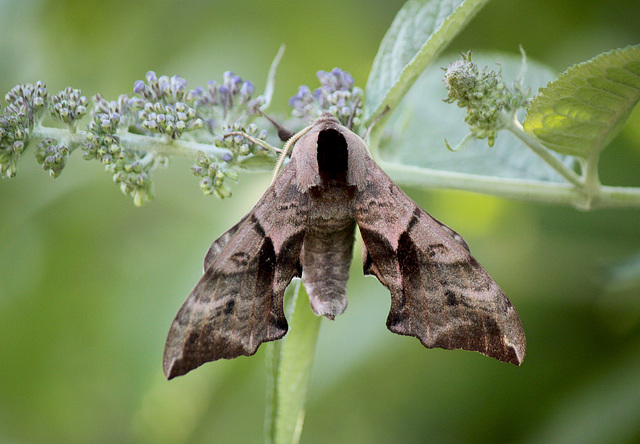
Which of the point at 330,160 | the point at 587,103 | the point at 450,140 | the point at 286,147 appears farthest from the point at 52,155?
the point at 450,140

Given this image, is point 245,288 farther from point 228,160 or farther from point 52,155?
point 52,155

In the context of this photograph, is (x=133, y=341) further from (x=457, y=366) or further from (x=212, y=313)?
(x=457, y=366)

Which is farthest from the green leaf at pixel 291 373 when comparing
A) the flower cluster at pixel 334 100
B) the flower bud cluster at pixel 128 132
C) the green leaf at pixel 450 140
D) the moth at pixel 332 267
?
the green leaf at pixel 450 140

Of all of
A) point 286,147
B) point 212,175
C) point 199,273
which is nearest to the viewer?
point 212,175

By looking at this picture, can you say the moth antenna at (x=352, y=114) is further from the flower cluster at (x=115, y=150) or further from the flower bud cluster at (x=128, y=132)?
the flower cluster at (x=115, y=150)

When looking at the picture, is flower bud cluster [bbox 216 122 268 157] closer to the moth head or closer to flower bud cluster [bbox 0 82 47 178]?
the moth head

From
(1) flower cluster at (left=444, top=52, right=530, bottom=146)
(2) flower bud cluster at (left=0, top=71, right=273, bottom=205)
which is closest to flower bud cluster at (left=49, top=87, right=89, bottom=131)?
(2) flower bud cluster at (left=0, top=71, right=273, bottom=205)
